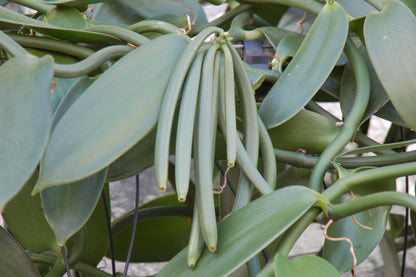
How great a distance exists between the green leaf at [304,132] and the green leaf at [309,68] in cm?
3

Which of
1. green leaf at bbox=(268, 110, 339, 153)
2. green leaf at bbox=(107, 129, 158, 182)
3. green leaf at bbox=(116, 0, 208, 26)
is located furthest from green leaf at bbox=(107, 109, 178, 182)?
green leaf at bbox=(116, 0, 208, 26)

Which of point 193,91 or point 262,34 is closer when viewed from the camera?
point 193,91

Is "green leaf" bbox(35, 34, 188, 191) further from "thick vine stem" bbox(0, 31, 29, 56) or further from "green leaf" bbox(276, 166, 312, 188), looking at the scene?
"green leaf" bbox(276, 166, 312, 188)

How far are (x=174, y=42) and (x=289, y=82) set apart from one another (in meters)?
0.11

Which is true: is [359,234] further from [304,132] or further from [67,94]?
[67,94]

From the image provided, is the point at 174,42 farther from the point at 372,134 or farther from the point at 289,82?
the point at 372,134

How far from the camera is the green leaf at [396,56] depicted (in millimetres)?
331

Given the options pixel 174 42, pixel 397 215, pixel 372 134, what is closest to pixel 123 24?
pixel 174 42

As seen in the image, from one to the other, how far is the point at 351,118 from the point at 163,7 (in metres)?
0.25

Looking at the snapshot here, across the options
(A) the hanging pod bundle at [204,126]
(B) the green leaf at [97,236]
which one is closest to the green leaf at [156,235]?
Result: (B) the green leaf at [97,236]

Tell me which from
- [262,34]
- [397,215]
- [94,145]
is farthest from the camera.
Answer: [397,215]

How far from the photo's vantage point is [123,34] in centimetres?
36

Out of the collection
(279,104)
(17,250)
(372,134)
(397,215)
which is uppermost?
(279,104)

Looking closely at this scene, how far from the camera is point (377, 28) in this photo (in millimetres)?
349
